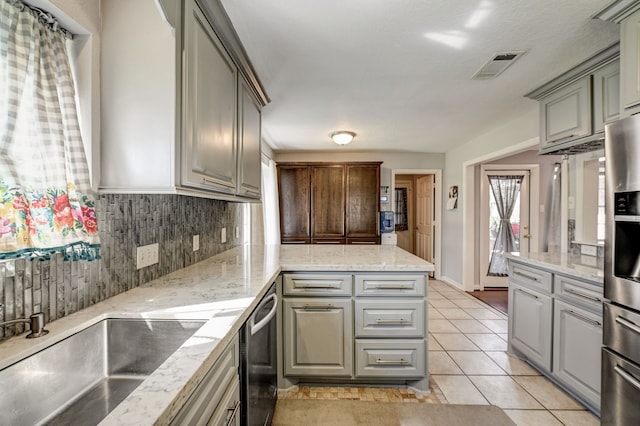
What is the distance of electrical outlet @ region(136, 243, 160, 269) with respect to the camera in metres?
1.41

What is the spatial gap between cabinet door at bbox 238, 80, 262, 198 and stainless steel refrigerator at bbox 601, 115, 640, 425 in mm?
2011

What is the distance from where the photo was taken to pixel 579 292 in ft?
6.03

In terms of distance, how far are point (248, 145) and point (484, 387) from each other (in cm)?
244

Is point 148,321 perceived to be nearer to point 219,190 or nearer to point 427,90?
point 219,190

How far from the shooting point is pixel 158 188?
113cm

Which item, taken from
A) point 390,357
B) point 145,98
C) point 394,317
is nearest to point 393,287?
point 394,317

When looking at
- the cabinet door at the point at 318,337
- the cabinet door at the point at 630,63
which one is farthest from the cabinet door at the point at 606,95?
the cabinet door at the point at 318,337

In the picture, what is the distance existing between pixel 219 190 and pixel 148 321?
2.37 ft

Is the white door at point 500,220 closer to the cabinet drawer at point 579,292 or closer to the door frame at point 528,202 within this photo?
the door frame at point 528,202

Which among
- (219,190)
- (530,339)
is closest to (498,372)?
(530,339)

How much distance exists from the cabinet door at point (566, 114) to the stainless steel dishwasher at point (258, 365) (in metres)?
2.39

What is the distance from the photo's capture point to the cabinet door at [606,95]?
185cm

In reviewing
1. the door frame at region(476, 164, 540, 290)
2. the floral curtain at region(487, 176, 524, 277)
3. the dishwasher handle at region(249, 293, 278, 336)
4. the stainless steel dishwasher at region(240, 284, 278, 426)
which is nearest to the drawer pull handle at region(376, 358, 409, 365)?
the stainless steel dishwasher at region(240, 284, 278, 426)

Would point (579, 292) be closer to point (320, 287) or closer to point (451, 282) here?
point (320, 287)
